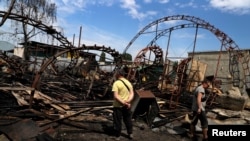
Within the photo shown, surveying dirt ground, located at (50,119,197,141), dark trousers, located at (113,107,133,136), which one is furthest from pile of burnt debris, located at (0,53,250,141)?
dark trousers, located at (113,107,133,136)

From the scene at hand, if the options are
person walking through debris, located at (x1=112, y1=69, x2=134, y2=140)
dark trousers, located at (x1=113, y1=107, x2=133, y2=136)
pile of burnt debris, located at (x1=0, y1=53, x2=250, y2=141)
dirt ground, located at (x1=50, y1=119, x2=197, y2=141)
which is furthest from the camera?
dark trousers, located at (x1=113, y1=107, x2=133, y2=136)

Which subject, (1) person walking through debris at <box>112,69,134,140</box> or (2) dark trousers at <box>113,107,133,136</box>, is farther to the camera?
(2) dark trousers at <box>113,107,133,136</box>

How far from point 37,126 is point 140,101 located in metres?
4.79

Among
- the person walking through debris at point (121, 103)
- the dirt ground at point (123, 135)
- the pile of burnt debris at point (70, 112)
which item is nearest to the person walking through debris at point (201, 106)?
the dirt ground at point (123, 135)

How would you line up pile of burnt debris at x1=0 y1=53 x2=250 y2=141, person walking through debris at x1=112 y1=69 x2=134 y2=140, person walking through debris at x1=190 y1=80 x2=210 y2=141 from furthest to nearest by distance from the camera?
person walking through debris at x1=190 y1=80 x2=210 y2=141, person walking through debris at x1=112 y1=69 x2=134 y2=140, pile of burnt debris at x1=0 y1=53 x2=250 y2=141

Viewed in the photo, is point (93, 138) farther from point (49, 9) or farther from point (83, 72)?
point (49, 9)

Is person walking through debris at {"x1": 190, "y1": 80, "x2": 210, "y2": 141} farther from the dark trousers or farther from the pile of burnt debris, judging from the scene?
the dark trousers

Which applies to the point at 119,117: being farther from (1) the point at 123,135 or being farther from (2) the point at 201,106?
(2) the point at 201,106

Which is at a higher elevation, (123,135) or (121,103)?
(121,103)

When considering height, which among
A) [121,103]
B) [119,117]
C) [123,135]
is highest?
[121,103]

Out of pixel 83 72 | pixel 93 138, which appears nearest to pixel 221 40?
pixel 83 72

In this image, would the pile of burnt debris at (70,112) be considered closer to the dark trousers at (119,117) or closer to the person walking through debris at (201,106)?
the dark trousers at (119,117)

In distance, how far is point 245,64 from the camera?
28.2 m

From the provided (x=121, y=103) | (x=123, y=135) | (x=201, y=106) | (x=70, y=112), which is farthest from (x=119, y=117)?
(x=70, y=112)
